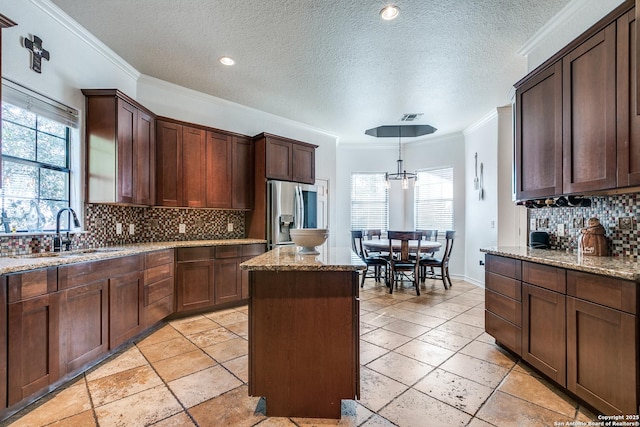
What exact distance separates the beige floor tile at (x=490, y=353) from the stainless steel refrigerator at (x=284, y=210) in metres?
2.51

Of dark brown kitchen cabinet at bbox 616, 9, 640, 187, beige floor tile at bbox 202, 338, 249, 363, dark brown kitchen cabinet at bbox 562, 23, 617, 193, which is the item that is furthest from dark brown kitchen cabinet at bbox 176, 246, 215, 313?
dark brown kitchen cabinet at bbox 616, 9, 640, 187

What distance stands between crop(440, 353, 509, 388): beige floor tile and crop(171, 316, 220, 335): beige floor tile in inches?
91.7

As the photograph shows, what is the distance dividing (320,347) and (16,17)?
324 centimetres

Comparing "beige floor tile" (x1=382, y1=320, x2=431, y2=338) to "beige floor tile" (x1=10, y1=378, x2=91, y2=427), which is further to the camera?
"beige floor tile" (x1=382, y1=320, x2=431, y2=338)

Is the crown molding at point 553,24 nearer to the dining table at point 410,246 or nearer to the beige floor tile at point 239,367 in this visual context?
the dining table at point 410,246

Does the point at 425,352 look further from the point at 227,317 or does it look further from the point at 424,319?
the point at 227,317

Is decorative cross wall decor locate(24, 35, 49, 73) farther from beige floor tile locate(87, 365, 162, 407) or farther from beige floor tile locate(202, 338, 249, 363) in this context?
beige floor tile locate(202, 338, 249, 363)

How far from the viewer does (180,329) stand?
3088 mm

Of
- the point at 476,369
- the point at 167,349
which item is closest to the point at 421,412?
the point at 476,369

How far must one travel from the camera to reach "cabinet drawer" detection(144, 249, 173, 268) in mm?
2847

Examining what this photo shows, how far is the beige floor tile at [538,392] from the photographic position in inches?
69.4

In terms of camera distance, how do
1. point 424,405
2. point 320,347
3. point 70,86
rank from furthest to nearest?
point 70,86
point 424,405
point 320,347

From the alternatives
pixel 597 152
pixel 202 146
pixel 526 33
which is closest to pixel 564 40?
pixel 526 33

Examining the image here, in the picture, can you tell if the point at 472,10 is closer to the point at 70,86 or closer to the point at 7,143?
the point at 70,86
